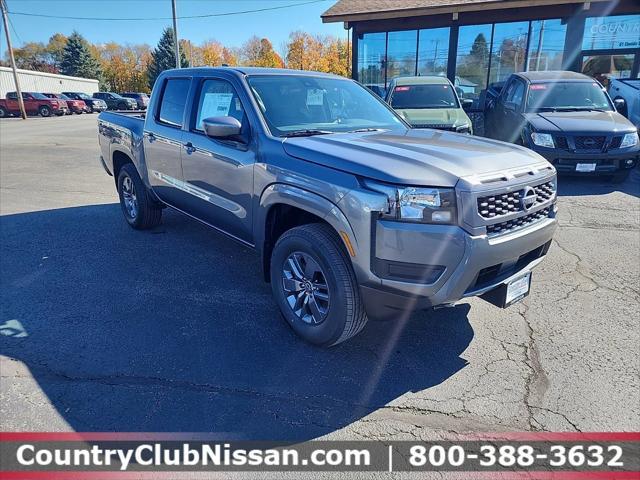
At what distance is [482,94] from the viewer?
17234 mm

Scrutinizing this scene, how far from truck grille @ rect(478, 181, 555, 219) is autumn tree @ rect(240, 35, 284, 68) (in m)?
68.9

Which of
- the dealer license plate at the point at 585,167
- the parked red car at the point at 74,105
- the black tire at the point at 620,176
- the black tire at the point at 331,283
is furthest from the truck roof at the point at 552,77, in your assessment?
the parked red car at the point at 74,105

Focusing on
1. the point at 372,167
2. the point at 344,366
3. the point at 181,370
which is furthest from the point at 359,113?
the point at 181,370

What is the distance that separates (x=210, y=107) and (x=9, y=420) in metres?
2.91

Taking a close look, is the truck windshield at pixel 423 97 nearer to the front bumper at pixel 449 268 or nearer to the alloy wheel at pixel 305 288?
the alloy wheel at pixel 305 288

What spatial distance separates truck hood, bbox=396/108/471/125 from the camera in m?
8.79

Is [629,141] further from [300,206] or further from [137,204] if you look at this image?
[137,204]

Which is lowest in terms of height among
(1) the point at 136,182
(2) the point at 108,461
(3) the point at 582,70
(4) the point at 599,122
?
(2) the point at 108,461

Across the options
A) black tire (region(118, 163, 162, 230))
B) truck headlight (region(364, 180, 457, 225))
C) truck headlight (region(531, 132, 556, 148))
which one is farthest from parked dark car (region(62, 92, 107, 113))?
truck headlight (region(364, 180, 457, 225))

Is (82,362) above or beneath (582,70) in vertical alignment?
beneath

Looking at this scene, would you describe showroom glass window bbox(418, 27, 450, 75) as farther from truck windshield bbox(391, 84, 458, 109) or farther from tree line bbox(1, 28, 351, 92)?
tree line bbox(1, 28, 351, 92)

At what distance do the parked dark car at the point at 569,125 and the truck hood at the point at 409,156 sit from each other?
16.2ft

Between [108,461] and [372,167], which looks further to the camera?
[372,167]

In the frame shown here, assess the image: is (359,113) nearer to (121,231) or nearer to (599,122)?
(121,231)
